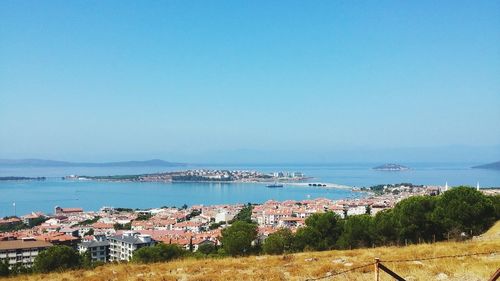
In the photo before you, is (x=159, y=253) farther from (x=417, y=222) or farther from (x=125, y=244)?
(x=125, y=244)

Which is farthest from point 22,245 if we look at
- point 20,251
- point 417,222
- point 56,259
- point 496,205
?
point 496,205

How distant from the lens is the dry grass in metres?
6.84

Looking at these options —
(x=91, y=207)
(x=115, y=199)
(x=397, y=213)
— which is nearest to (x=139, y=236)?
(x=397, y=213)

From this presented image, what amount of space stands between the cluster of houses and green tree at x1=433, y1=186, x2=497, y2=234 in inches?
787

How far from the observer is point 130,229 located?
55594 millimetres

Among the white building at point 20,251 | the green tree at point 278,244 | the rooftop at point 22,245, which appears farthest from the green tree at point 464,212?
the rooftop at point 22,245

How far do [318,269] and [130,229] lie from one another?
51.5 m

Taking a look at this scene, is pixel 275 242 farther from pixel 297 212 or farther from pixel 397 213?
pixel 297 212

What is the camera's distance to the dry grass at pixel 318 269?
269 inches


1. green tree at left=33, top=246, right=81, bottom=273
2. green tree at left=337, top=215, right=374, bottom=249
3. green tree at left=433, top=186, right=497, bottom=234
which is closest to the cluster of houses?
green tree at left=33, top=246, right=81, bottom=273

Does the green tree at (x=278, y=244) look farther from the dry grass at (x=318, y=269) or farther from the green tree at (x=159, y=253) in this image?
the dry grass at (x=318, y=269)

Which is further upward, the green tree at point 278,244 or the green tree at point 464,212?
the green tree at point 464,212

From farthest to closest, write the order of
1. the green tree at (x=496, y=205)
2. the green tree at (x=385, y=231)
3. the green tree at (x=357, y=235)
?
the green tree at (x=496, y=205) → the green tree at (x=357, y=235) → the green tree at (x=385, y=231)

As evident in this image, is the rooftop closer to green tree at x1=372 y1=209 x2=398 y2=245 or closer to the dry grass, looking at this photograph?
green tree at x1=372 y1=209 x2=398 y2=245
